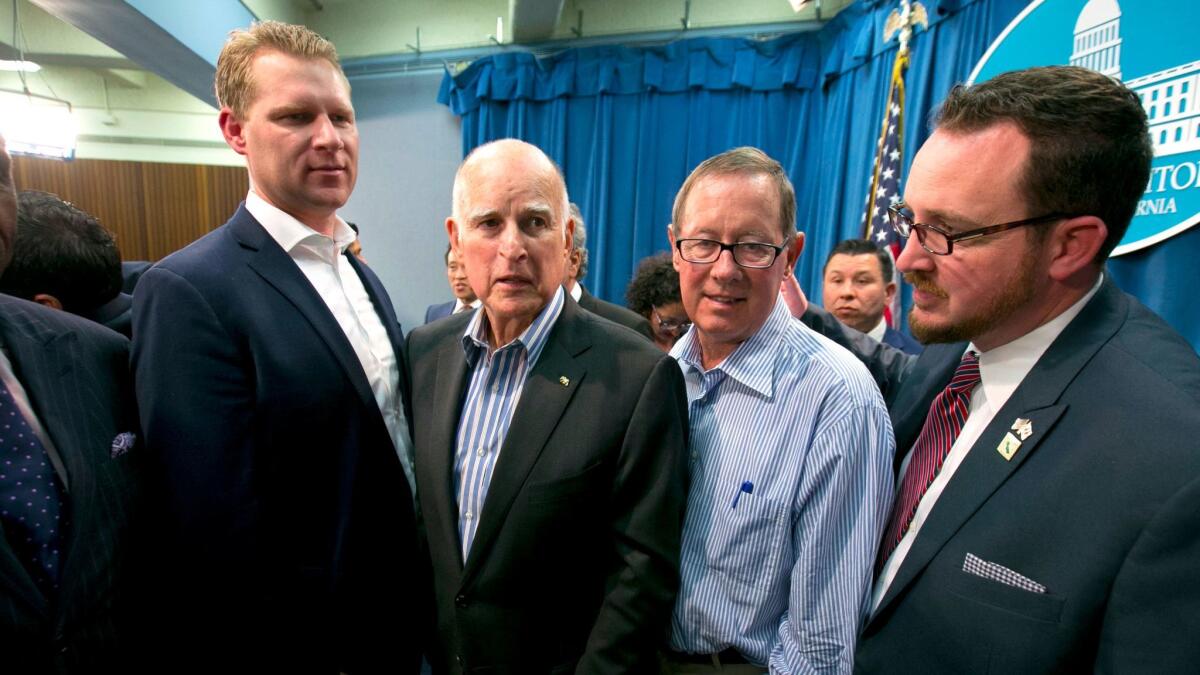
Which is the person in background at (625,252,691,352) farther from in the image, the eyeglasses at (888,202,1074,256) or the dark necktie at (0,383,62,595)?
the dark necktie at (0,383,62,595)

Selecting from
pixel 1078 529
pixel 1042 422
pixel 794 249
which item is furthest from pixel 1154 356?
pixel 794 249

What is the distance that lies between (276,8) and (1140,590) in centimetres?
684

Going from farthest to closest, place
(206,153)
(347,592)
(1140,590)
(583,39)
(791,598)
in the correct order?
1. (206,153)
2. (583,39)
3. (347,592)
4. (791,598)
5. (1140,590)

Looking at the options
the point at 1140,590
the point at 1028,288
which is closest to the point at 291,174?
the point at 1028,288

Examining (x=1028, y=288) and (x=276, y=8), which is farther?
(x=276, y=8)

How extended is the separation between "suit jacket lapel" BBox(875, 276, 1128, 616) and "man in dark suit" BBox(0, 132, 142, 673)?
151 centimetres

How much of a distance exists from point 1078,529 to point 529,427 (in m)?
1.00

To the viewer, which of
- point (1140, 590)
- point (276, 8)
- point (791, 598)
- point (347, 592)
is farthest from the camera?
point (276, 8)

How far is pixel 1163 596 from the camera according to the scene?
2.82 ft

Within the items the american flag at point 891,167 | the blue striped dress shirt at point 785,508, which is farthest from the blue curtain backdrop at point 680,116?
the blue striped dress shirt at point 785,508

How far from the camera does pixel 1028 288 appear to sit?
1135 millimetres

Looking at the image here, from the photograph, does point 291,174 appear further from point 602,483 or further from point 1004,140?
point 1004,140

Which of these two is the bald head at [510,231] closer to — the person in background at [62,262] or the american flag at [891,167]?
the person in background at [62,262]

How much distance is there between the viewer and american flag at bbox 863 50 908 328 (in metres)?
4.11
